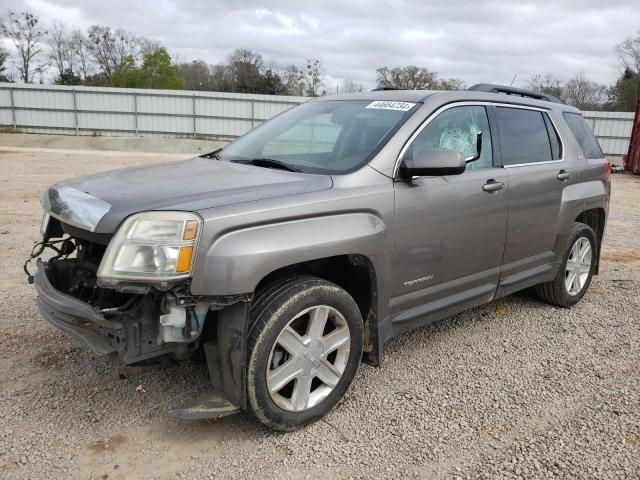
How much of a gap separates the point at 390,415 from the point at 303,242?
46.1 inches

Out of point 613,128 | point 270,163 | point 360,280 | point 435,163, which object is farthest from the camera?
point 613,128

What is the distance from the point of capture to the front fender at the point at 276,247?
2.31 meters

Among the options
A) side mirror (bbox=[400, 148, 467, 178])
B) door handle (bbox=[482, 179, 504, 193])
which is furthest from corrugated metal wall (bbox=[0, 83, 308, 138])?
side mirror (bbox=[400, 148, 467, 178])

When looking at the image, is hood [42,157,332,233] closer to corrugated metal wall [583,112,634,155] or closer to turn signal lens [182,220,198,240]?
turn signal lens [182,220,198,240]

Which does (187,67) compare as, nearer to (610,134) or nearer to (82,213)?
(610,134)

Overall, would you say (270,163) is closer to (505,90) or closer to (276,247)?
(276,247)

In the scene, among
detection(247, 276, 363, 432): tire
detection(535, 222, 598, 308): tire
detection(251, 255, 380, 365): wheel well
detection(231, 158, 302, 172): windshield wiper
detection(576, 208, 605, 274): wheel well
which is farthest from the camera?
detection(576, 208, 605, 274): wheel well

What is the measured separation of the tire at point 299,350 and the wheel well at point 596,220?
3066 mm

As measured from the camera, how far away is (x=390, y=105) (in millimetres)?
3408

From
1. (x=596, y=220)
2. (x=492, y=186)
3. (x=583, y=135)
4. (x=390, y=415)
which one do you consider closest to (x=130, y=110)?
(x=583, y=135)

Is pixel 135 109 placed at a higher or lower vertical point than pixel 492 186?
higher

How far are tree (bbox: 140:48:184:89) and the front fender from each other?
50211mm

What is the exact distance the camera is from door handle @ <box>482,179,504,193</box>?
11.5ft

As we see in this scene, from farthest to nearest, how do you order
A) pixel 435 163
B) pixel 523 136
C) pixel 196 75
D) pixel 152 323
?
pixel 196 75
pixel 523 136
pixel 435 163
pixel 152 323
